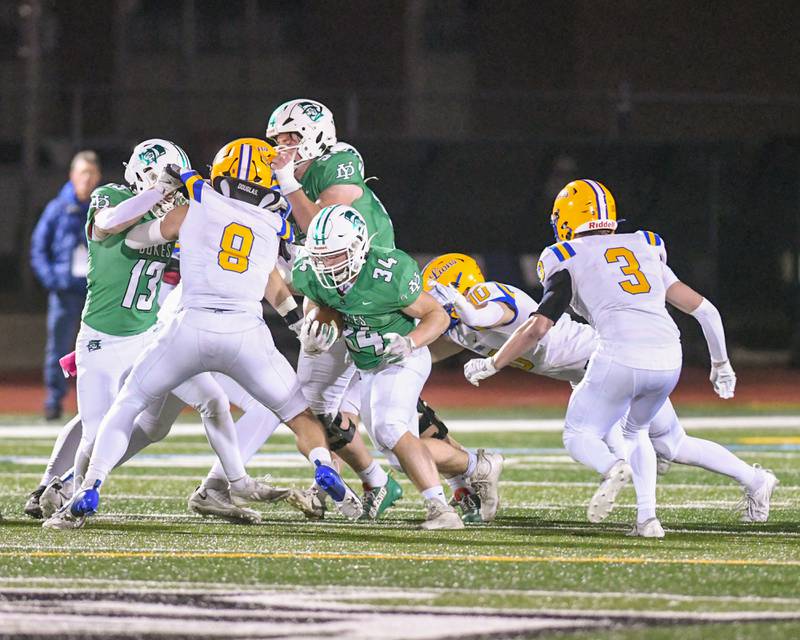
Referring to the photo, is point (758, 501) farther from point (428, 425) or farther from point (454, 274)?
point (454, 274)

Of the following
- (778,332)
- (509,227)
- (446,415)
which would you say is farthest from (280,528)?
(778,332)

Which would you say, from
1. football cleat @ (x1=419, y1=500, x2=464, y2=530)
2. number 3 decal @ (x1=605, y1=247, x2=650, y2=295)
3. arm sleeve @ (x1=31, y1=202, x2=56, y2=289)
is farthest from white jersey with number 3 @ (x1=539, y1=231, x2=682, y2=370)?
arm sleeve @ (x1=31, y1=202, x2=56, y2=289)

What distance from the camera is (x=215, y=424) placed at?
7219 mm

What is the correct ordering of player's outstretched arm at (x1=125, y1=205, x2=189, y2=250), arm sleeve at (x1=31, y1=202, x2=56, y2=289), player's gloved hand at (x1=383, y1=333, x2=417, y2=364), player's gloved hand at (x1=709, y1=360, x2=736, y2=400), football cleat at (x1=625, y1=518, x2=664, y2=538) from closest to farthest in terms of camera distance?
football cleat at (x1=625, y1=518, x2=664, y2=538) → player's gloved hand at (x1=383, y1=333, x2=417, y2=364) → player's outstretched arm at (x1=125, y1=205, x2=189, y2=250) → player's gloved hand at (x1=709, y1=360, x2=736, y2=400) → arm sleeve at (x1=31, y1=202, x2=56, y2=289)

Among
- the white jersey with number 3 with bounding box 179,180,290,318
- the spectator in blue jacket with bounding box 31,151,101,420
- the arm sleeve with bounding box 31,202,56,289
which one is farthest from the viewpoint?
the arm sleeve with bounding box 31,202,56,289

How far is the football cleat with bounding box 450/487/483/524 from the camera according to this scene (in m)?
7.55

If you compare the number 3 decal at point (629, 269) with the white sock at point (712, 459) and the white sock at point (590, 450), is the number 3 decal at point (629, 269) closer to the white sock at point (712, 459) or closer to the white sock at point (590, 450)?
the white sock at point (590, 450)

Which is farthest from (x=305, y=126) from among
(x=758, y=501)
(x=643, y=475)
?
(x=758, y=501)

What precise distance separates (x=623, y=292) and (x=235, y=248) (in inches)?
63.4

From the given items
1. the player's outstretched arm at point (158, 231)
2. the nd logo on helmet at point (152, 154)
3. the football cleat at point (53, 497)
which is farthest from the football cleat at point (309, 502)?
the nd logo on helmet at point (152, 154)

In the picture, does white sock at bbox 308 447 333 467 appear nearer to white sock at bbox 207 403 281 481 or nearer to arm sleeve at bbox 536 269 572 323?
white sock at bbox 207 403 281 481

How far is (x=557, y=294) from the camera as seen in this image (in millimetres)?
6820

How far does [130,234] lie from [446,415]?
314 inches

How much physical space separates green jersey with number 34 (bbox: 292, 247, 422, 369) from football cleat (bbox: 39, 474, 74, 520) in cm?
142
